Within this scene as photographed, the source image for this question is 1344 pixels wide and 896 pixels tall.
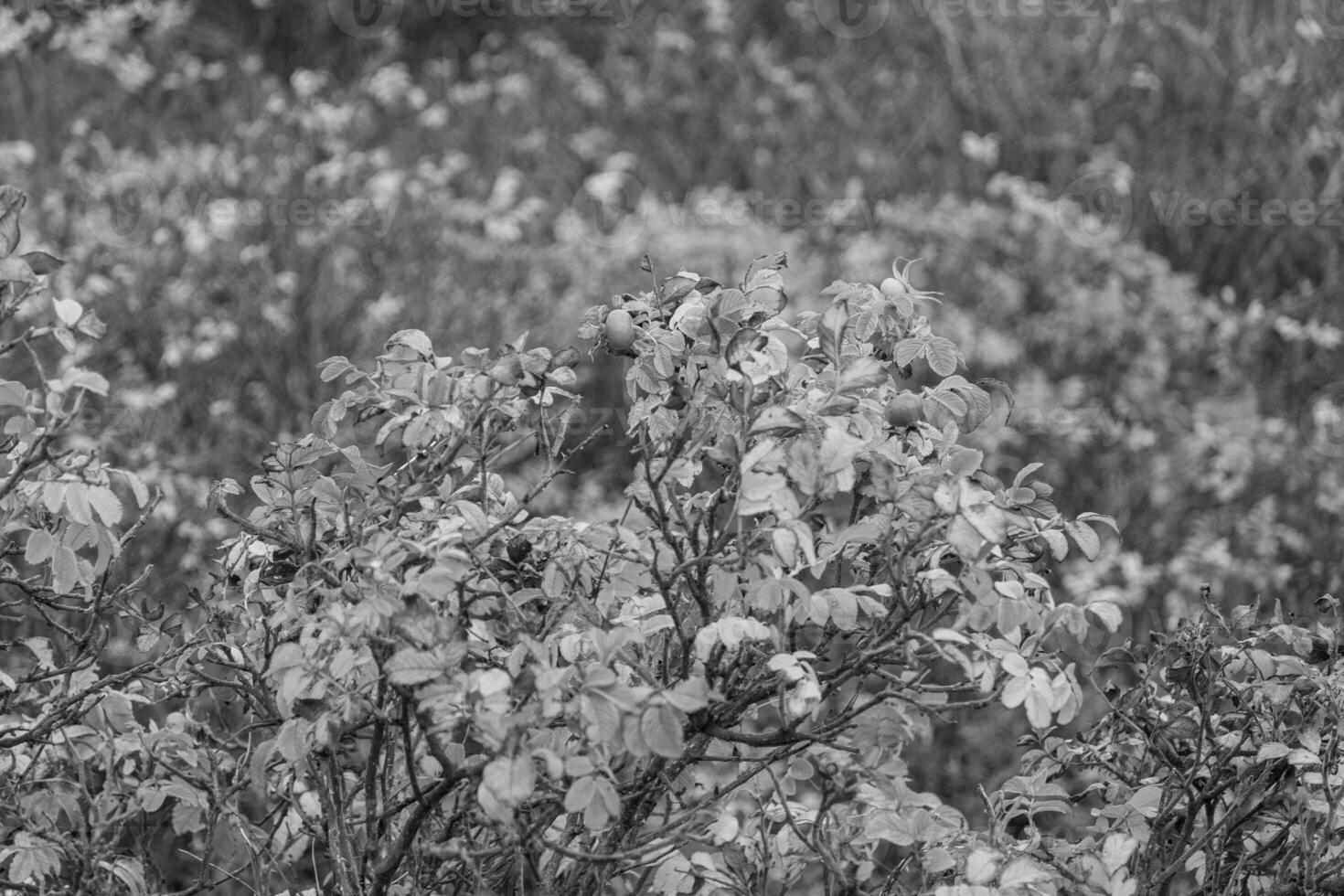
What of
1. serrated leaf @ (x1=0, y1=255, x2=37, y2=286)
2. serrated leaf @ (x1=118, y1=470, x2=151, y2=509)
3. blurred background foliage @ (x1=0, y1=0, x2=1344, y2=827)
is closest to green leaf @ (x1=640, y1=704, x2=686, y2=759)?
serrated leaf @ (x1=118, y1=470, x2=151, y2=509)

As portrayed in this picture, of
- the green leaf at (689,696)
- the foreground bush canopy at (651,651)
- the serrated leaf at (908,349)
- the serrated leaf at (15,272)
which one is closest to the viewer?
the green leaf at (689,696)

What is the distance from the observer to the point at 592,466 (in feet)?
21.9

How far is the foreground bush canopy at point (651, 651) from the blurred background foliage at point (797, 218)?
63.9 inches

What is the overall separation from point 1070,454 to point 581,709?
4935mm

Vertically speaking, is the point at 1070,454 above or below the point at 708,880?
below

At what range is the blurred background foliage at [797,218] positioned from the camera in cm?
550

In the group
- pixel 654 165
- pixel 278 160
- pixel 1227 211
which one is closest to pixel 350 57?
pixel 654 165

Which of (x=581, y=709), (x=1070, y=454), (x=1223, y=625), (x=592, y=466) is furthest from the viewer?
(x=592, y=466)

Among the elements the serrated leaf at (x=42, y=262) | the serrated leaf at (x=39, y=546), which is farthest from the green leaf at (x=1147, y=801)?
the serrated leaf at (x=42, y=262)

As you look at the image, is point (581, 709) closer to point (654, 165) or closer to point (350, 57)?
point (654, 165)

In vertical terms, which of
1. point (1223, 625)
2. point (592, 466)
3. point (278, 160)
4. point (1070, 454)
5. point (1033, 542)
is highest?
point (1033, 542)

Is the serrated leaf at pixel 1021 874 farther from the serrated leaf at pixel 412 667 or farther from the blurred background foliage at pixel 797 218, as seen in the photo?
the blurred background foliage at pixel 797 218

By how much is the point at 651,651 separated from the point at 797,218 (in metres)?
6.50

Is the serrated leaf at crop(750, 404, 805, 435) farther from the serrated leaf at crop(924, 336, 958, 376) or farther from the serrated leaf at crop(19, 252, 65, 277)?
the serrated leaf at crop(19, 252, 65, 277)
